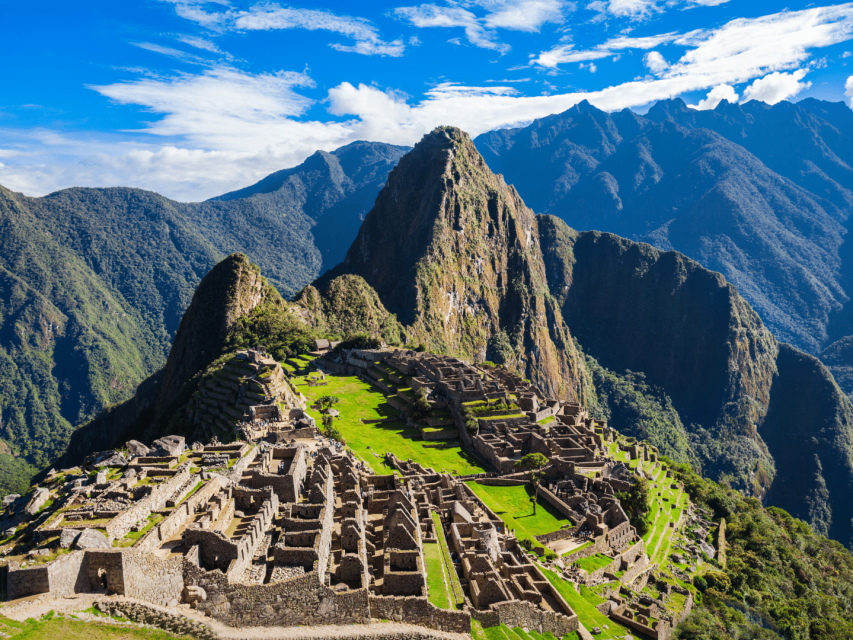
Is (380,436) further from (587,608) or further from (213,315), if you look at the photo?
(213,315)

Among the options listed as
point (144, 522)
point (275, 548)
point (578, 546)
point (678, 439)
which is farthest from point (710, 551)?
point (678, 439)

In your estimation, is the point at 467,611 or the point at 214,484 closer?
the point at 467,611

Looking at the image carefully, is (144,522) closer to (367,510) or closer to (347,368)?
(367,510)

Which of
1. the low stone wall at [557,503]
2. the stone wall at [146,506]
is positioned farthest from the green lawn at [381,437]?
the stone wall at [146,506]

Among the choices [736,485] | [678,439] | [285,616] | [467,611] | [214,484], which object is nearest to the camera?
[285,616]

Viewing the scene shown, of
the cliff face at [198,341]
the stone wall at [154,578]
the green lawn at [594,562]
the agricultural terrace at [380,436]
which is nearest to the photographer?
the stone wall at [154,578]

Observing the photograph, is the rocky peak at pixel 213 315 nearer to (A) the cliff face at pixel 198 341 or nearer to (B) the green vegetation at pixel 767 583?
(A) the cliff face at pixel 198 341
